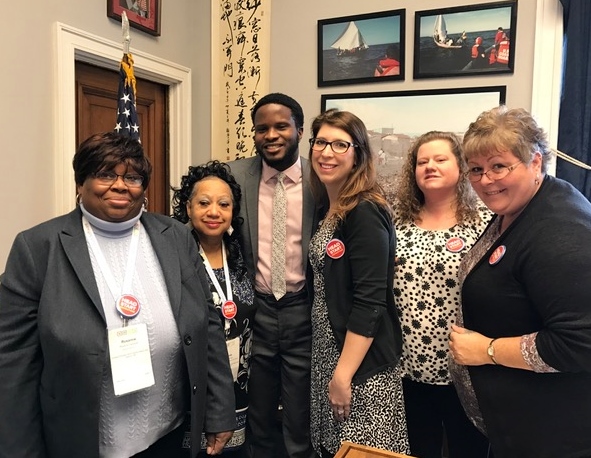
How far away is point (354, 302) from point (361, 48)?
1855mm

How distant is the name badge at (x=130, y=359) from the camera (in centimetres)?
123

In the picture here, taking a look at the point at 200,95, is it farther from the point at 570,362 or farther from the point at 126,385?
the point at 570,362

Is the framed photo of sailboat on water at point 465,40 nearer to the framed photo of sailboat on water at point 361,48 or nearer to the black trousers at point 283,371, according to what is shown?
the framed photo of sailboat on water at point 361,48

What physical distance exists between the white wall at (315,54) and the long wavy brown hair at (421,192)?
1112 millimetres

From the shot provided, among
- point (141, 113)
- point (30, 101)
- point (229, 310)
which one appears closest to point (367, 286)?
point (229, 310)

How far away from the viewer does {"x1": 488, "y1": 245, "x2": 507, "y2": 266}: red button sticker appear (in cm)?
118

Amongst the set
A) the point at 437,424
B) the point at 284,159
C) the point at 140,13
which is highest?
the point at 140,13

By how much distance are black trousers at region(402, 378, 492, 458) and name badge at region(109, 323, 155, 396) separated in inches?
35.3

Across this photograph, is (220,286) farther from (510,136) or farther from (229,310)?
(510,136)

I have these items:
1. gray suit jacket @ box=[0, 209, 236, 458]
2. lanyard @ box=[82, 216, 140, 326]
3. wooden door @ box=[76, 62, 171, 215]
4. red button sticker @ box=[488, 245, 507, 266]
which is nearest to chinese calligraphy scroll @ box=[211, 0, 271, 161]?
wooden door @ box=[76, 62, 171, 215]

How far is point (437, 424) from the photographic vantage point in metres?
1.69

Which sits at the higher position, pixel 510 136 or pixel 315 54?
pixel 315 54

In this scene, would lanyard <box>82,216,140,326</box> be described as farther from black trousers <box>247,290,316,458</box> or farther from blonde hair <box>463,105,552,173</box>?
blonde hair <box>463,105,552,173</box>

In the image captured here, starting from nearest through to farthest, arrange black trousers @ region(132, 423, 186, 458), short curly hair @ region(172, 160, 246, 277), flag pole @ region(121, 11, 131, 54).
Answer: black trousers @ region(132, 423, 186, 458)
short curly hair @ region(172, 160, 246, 277)
flag pole @ region(121, 11, 131, 54)
